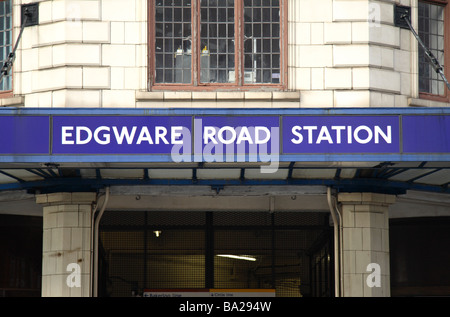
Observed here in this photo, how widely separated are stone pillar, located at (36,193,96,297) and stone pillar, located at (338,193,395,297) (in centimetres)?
489

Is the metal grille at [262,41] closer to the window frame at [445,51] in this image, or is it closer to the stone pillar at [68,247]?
the window frame at [445,51]

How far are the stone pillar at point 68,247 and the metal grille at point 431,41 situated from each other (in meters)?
7.19

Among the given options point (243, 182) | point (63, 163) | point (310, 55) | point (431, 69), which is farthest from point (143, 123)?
point (431, 69)

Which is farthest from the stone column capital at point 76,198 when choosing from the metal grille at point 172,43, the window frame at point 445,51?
the window frame at point 445,51

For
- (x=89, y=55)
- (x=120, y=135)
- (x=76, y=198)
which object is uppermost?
(x=89, y=55)

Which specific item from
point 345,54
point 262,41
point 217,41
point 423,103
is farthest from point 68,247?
point 423,103

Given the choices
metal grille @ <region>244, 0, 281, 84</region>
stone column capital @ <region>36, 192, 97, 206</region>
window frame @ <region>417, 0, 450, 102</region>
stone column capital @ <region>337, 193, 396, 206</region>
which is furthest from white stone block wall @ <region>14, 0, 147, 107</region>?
window frame @ <region>417, 0, 450, 102</region>

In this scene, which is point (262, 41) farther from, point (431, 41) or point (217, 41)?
point (431, 41)

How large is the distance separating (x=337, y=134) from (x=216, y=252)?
196 inches

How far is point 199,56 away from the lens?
18.8 meters

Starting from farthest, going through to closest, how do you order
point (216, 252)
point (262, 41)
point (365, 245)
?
point (216, 252) < point (262, 41) < point (365, 245)

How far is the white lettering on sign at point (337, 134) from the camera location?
52.5ft

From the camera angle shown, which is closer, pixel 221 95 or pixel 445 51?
pixel 221 95

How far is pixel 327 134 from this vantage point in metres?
16.0
